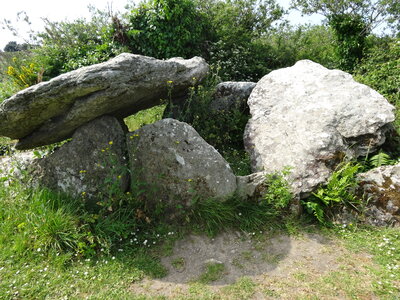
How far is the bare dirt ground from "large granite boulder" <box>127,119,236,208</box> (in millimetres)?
677

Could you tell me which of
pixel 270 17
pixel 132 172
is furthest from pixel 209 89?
pixel 270 17

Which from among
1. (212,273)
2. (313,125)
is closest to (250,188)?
(212,273)

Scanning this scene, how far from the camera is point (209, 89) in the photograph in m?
5.94

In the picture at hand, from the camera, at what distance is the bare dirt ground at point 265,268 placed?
10.0ft

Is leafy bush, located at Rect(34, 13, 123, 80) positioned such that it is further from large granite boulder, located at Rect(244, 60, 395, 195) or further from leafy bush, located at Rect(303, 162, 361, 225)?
leafy bush, located at Rect(303, 162, 361, 225)

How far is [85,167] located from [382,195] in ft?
15.2

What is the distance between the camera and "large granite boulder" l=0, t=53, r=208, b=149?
12.6ft

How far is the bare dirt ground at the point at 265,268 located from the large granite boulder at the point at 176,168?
2.22 feet

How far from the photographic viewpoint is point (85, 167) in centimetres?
433

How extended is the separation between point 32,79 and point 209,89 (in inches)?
232

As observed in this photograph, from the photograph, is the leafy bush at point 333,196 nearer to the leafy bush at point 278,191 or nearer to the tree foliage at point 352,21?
the leafy bush at point 278,191

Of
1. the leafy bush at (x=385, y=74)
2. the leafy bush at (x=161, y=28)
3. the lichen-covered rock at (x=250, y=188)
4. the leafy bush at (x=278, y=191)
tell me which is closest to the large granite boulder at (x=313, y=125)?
the leafy bush at (x=278, y=191)

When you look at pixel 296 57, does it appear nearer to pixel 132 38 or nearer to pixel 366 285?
pixel 132 38

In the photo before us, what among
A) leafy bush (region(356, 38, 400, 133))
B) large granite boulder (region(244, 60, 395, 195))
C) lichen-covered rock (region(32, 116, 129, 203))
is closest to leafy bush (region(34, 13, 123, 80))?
lichen-covered rock (region(32, 116, 129, 203))
